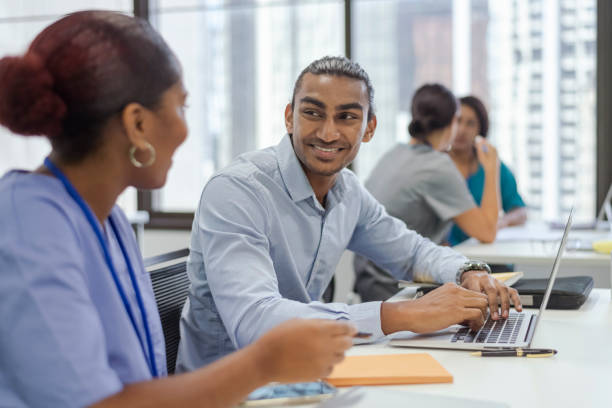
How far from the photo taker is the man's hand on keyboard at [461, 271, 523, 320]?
1626mm

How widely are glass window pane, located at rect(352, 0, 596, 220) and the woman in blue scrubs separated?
3.66 meters

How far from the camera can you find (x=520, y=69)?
4305mm

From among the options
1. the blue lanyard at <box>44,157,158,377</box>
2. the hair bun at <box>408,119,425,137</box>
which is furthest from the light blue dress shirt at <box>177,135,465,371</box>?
the hair bun at <box>408,119,425,137</box>

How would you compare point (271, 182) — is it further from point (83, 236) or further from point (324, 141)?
point (83, 236)

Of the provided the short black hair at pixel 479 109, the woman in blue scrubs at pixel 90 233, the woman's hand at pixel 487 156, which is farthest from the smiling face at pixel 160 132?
the short black hair at pixel 479 109

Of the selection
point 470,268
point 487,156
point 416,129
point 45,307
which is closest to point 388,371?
point 45,307

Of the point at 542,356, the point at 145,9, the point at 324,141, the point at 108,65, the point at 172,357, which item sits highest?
the point at 145,9

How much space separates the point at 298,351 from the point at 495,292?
928 mm

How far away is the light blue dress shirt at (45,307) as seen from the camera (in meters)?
0.77

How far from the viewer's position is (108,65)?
3.00ft

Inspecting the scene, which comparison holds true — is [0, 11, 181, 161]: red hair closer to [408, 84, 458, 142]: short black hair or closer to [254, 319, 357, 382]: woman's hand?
[254, 319, 357, 382]: woman's hand

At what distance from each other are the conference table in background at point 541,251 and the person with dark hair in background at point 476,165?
21cm

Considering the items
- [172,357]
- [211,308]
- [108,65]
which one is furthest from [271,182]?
[108,65]

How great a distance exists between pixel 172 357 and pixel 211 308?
0.17 meters
